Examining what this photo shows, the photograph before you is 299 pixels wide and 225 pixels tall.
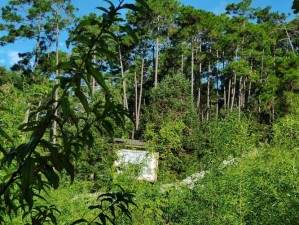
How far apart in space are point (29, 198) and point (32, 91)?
7.06 m

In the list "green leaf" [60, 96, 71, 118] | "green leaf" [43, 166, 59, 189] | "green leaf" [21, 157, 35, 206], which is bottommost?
"green leaf" [43, 166, 59, 189]

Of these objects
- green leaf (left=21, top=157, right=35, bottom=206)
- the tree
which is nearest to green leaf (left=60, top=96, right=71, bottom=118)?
the tree

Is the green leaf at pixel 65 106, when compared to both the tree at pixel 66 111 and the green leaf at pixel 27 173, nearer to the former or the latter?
the tree at pixel 66 111

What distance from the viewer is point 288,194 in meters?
4.31

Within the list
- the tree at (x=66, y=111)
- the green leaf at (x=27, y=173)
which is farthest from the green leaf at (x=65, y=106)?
the green leaf at (x=27, y=173)

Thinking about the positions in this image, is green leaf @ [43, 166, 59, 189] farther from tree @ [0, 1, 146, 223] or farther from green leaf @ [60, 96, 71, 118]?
green leaf @ [60, 96, 71, 118]

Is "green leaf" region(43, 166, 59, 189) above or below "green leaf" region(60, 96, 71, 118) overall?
below

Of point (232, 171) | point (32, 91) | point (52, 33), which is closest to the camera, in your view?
point (232, 171)

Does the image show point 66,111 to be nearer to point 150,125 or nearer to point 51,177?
point 51,177

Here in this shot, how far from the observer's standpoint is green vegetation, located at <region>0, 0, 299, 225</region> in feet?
2.86

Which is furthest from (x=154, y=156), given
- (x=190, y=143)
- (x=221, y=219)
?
(x=190, y=143)

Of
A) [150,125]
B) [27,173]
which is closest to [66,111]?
[27,173]

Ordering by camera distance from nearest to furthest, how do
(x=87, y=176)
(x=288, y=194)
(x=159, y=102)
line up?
1. (x=288, y=194)
2. (x=87, y=176)
3. (x=159, y=102)

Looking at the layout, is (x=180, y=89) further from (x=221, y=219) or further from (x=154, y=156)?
(x=221, y=219)
